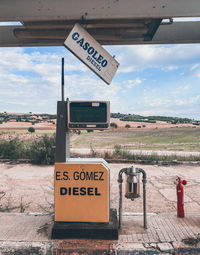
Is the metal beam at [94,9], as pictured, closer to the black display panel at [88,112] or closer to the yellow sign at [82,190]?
the black display panel at [88,112]

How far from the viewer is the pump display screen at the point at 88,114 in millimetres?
4082

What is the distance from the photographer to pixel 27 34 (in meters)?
4.36

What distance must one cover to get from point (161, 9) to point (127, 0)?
1.62 ft

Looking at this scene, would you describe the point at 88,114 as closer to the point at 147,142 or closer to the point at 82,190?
the point at 82,190

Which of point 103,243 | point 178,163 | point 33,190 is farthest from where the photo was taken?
point 178,163

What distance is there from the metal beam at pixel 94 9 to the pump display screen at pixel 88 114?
4.43 ft

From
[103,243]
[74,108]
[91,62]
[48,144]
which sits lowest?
[103,243]

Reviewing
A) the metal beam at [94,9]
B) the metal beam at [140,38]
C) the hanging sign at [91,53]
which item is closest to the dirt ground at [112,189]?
the hanging sign at [91,53]

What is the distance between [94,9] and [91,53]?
0.68 m

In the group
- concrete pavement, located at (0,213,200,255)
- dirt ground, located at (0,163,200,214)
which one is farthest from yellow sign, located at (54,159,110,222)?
dirt ground, located at (0,163,200,214)

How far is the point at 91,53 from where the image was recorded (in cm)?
392

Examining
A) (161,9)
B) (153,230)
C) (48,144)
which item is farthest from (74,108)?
(48,144)

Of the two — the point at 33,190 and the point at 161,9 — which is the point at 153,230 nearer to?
the point at 161,9

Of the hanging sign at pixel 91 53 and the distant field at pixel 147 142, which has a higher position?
the hanging sign at pixel 91 53
